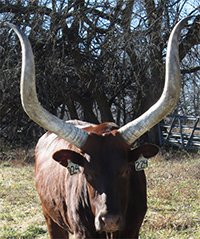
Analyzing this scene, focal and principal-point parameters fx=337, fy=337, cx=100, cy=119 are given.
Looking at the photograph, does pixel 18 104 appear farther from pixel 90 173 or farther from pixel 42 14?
pixel 90 173

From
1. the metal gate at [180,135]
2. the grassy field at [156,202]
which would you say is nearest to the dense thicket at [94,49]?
the metal gate at [180,135]

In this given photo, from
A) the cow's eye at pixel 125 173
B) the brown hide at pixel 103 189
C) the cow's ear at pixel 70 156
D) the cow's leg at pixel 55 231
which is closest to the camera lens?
the brown hide at pixel 103 189

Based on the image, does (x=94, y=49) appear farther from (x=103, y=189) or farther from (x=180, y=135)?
(x=103, y=189)

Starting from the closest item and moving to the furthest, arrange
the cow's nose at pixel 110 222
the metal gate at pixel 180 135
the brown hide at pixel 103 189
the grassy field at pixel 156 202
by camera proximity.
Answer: the cow's nose at pixel 110 222 → the brown hide at pixel 103 189 → the grassy field at pixel 156 202 → the metal gate at pixel 180 135

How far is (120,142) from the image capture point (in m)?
2.76

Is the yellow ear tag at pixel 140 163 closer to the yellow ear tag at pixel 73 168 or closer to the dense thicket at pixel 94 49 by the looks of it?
the yellow ear tag at pixel 73 168

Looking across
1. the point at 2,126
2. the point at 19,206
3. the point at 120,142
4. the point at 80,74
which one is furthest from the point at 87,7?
the point at 120,142

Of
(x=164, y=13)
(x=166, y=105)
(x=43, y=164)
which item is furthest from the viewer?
(x=164, y=13)

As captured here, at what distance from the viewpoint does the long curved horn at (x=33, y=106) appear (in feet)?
8.28

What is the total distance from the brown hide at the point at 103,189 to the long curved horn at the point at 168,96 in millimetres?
122

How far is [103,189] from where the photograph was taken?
252 centimetres

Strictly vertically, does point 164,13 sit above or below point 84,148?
above

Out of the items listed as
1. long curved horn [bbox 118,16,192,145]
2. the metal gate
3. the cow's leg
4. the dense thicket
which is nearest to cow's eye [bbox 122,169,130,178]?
long curved horn [bbox 118,16,192,145]

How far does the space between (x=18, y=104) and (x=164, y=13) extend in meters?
5.27
